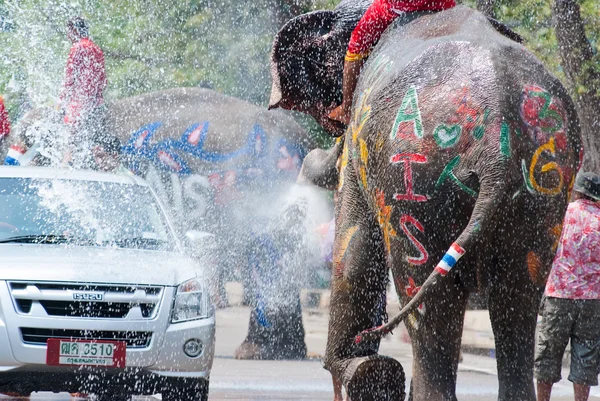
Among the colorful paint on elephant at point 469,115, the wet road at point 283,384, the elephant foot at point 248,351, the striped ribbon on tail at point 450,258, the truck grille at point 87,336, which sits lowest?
the wet road at point 283,384

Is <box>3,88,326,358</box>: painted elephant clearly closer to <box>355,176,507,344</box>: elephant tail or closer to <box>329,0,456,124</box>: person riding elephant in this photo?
<box>329,0,456,124</box>: person riding elephant

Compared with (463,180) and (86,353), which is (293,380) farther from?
(463,180)

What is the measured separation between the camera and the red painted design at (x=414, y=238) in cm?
440

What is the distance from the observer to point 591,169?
1096cm

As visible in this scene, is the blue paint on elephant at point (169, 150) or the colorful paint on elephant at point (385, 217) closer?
the colorful paint on elephant at point (385, 217)

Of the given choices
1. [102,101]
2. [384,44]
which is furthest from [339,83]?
[102,101]

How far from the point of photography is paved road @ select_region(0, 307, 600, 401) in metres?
8.81

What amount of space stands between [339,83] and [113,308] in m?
2.05

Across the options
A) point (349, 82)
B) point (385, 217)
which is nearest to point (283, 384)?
point (349, 82)

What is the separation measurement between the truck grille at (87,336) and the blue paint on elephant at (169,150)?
18.7 ft

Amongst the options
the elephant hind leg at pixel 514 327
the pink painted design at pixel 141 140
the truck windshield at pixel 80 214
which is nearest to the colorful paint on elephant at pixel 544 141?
the elephant hind leg at pixel 514 327

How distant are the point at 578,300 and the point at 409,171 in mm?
4269

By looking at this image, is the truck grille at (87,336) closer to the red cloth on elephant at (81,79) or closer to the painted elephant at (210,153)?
the painted elephant at (210,153)

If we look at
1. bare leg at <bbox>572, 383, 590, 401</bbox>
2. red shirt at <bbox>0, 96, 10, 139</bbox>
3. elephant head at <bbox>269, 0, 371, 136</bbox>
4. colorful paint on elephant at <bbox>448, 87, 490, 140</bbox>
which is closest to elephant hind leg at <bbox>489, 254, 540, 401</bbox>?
colorful paint on elephant at <bbox>448, 87, 490, 140</bbox>
